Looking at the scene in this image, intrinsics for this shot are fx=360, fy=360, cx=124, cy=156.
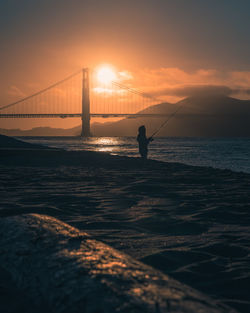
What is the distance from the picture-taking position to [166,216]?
146 inches

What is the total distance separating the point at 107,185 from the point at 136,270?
4.62 m

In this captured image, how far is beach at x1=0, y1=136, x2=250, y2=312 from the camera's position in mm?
2184

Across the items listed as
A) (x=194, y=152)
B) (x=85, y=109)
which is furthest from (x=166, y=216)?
(x=85, y=109)

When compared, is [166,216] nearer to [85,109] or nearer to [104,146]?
[104,146]

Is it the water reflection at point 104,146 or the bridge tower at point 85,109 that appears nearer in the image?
the water reflection at point 104,146

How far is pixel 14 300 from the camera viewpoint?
5.40 feet

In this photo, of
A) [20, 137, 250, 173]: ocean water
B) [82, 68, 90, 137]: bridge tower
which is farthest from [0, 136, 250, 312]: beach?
[82, 68, 90, 137]: bridge tower

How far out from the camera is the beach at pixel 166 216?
86.0 inches

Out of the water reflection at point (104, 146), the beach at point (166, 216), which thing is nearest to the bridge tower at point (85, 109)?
the water reflection at point (104, 146)

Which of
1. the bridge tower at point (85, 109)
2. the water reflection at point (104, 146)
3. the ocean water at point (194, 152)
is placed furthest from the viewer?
the bridge tower at point (85, 109)

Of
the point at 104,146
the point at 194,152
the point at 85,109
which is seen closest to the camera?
the point at 194,152

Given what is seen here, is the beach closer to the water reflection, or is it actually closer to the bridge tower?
the water reflection

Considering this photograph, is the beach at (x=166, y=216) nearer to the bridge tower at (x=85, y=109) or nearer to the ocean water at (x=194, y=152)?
the ocean water at (x=194, y=152)

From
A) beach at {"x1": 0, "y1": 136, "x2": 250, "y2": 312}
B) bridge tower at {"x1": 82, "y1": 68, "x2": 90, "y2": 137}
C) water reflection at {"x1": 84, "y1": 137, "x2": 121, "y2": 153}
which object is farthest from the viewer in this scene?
bridge tower at {"x1": 82, "y1": 68, "x2": 90, "y2": 137}
